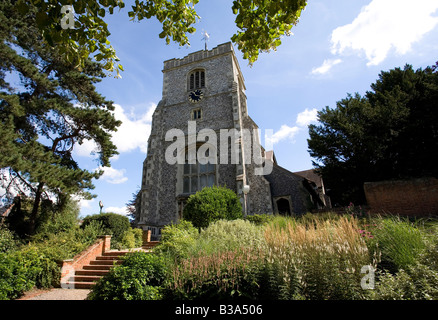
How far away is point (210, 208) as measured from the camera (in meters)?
10.1

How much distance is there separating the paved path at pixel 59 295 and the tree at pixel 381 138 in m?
12.0

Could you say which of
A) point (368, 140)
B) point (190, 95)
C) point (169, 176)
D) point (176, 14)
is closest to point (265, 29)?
point (176, 14)

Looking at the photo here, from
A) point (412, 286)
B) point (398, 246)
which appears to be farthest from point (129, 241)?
point (412, 286)

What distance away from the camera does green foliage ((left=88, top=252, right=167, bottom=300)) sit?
4168 mm

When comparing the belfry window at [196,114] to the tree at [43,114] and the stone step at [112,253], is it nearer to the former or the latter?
the tree at [43,114]

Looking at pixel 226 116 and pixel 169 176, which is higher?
pixel 226 116

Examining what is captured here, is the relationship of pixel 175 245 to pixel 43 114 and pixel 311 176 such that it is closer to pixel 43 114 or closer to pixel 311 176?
pixel 43 114

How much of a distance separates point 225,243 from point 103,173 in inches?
336

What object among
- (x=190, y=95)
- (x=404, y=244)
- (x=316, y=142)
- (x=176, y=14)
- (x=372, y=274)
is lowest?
(x=372, y=274)

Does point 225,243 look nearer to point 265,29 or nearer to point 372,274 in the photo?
point 372,274

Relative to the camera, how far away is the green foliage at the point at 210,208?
32.8 ft

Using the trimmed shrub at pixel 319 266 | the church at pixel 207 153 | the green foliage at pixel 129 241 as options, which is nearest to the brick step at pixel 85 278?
the green foliage at pixel 129 241

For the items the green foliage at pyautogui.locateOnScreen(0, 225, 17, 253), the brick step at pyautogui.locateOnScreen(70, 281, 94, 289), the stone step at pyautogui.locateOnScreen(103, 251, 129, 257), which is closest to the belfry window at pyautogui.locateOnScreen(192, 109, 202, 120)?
the stone step at pyautogui.locateOnScreen(103, 251, 129, 257)

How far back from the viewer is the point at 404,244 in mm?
3760
